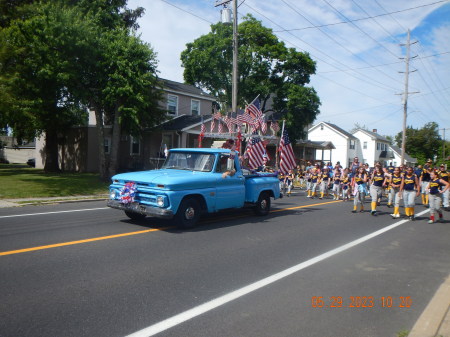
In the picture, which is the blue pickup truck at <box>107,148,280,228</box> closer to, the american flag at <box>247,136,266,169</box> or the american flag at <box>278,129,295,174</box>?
the american flag at <box>247,136,266,169</box>

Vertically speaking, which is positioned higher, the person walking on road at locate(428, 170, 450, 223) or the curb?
the person walking on road at locate(428, 170, 450, 223)

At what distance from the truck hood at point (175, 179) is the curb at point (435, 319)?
5205 millimetres

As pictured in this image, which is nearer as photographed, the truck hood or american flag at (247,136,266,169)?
the truck hood

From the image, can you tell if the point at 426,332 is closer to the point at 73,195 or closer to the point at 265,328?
the point at 265,328

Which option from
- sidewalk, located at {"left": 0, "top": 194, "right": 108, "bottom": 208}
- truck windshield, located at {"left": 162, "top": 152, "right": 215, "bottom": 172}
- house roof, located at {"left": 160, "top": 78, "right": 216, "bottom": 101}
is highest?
house roof, located at {"left": 160, "top": 78, "right": 216, "bottom": 101}

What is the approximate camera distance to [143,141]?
30.4 meters

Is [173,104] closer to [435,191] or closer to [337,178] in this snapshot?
[337,178]

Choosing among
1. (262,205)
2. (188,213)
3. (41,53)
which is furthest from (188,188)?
(41,53)

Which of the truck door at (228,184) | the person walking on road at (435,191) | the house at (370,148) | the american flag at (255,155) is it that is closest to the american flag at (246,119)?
the american flag at (255,155)

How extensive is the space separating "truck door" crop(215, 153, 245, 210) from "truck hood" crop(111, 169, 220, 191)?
0.24 m

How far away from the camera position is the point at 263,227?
31.3 feet

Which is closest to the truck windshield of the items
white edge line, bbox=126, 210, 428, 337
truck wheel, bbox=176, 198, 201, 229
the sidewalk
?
truck wheel, bbox=176, 198, 201, 229

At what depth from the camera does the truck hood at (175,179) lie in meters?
8.04

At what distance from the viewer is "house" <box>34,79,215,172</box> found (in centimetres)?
2872
